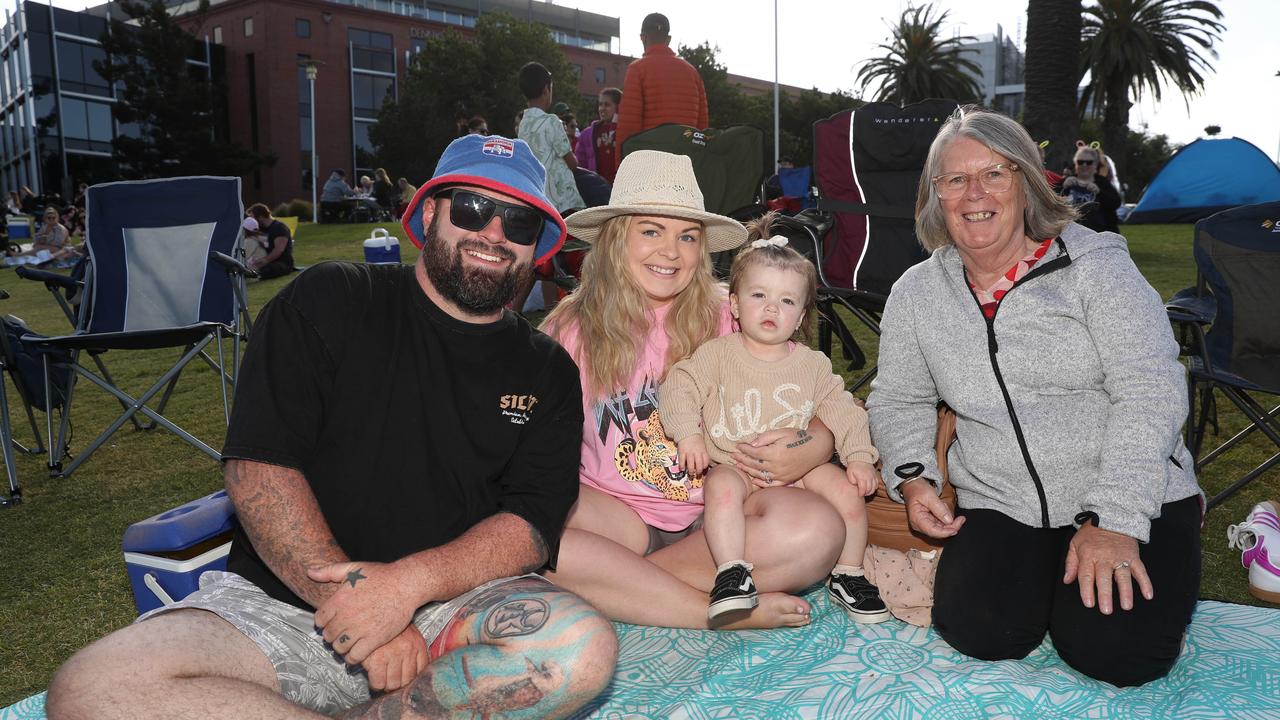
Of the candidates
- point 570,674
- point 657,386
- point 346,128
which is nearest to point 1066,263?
point 657,386

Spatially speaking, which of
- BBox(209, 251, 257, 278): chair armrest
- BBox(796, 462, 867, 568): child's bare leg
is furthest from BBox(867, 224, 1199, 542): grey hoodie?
BBox(209, 251, 257, 278): chair armrest

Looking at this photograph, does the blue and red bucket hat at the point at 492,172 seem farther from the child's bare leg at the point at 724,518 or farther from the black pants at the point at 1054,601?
the black pants at the point at 1054,601

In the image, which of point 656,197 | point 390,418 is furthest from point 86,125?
point 390,418

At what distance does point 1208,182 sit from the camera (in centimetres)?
1194

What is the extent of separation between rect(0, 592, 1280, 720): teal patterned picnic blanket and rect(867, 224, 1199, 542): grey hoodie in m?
0.44

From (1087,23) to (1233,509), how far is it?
2953 centimetres

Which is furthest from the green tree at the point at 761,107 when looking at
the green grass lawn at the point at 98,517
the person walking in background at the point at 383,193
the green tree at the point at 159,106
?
the green grass lawn at the point at 98,517

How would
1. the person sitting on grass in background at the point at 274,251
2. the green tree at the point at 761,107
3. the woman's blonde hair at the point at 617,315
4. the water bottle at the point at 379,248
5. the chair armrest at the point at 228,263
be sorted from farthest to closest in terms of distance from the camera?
the green tree at the point at 761,107
the person sitting on grass in background at the point at 274,251
the water bottle at the point at 379,248
the chair armrest at the point at 228,263
the woman's blonde hair at the point at 617,315

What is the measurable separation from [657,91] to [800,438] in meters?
4.50

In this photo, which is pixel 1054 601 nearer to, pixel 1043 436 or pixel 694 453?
pixel 1043 436

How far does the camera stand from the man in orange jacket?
6613mm

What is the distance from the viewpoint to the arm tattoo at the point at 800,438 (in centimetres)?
272

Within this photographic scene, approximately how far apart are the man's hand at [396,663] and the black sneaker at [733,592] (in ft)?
2.99

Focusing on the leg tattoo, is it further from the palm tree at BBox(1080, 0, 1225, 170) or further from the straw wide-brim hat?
the palm tree at BBox(1080, 0, 1225, 170)
